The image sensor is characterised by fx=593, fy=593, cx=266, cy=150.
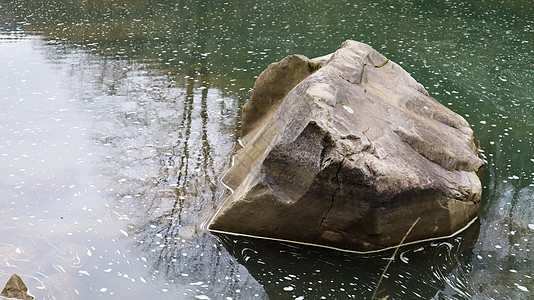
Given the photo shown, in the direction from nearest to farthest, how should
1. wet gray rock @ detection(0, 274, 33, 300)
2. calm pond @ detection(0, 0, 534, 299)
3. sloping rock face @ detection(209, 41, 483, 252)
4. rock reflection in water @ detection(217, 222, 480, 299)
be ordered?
wet gray rock @ detection(0, 274, 33, 300) < rock reflection in water @ detection(217, 222, 480, 299) < calm pond @ detection(0, 0, 534, 299) < sloping rock face @ detection(209, 41, 483, 252)

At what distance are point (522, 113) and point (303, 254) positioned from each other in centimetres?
449

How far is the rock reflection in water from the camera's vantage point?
4.40 metres

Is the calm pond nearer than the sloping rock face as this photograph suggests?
Yes

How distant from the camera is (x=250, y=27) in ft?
39.8

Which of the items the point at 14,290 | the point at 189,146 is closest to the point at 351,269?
the point at 14,290

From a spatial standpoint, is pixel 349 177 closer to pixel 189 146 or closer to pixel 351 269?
pixel 351 269

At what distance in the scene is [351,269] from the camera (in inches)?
184

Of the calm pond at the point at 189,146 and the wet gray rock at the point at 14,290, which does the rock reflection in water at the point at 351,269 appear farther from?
the wet gray rock at the point at 14,290

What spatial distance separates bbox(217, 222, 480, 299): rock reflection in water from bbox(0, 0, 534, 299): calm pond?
0.6 inches

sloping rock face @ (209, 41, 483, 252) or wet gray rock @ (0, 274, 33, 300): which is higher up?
sloping rock face @ (209, 41, 483, 252)

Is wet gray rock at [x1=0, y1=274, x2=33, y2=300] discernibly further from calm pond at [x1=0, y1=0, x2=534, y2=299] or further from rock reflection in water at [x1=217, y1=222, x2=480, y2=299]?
rock reflection in water at [x1=217, y1=222, x2=480, y2=299]

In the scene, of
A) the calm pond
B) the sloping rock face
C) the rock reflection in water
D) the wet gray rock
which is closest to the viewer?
the wet gray rock

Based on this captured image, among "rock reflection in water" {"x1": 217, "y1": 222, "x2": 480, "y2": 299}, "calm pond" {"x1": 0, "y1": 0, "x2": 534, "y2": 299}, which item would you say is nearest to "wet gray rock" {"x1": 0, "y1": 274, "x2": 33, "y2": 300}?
"calm pond" {"x1": 0, "y1": 0, "x2": 534, "y2": 299}

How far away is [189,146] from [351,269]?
107 inches
